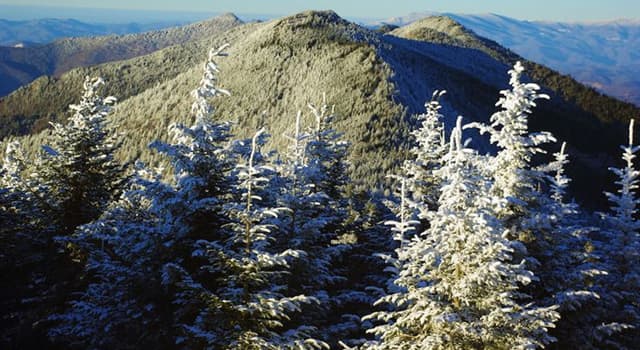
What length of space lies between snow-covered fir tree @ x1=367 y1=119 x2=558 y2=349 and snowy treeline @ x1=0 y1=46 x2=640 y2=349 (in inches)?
1.0

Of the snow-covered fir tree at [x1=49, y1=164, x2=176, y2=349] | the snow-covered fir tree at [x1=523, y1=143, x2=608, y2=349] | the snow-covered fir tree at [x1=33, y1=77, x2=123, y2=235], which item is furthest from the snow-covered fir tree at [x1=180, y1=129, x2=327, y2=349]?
the snow-covered fir tree at [x1=33, y1=77, x2=123, y2=235]

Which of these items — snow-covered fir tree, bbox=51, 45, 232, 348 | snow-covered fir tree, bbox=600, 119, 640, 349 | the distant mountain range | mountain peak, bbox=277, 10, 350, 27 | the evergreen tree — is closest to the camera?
snow-covered fir tree, bbox=51, 45, 232, 348

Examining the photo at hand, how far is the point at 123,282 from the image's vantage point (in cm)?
943

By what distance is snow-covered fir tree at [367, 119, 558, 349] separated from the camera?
6.65 metres

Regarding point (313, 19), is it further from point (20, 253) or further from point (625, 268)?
point (625, 268)

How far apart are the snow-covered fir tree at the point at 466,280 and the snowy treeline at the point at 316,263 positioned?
1.0 inches

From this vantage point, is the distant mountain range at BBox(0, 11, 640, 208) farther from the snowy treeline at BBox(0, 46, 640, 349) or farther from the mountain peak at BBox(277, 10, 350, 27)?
the snowy treeline at BBox(0, 46, 640, 349)

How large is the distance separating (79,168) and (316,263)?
8.95 metres

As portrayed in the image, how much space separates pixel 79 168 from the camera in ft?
47.2

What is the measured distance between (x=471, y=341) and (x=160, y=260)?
587cm

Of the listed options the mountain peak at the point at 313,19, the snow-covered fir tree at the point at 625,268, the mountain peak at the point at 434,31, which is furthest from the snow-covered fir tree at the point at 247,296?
the mountain peak at the point at 434,31

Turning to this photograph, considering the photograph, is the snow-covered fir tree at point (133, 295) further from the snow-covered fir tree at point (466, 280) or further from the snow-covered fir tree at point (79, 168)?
the snow-covered fir tree at point (79, 168)

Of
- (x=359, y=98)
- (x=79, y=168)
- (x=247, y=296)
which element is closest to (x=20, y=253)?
(x=79, y=168)

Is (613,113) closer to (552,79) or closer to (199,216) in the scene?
(552,79)
